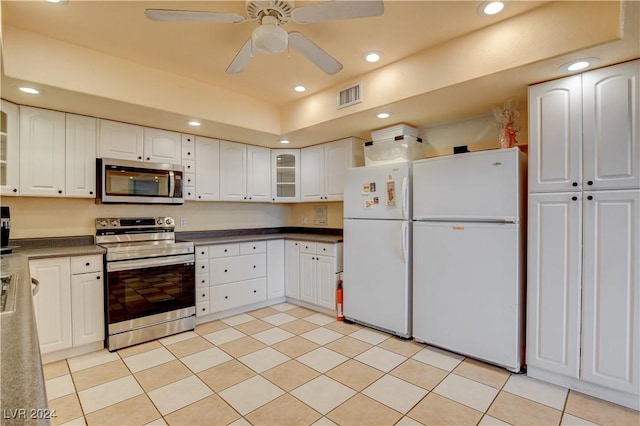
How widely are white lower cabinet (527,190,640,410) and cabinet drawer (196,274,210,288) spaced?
3066 millimetres

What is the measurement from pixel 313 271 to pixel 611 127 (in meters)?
3.00

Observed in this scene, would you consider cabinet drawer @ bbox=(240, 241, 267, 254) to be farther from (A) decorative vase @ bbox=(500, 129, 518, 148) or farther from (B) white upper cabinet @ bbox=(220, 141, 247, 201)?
(A) decorative vase @ bbox=(500, 129, 518, 148)

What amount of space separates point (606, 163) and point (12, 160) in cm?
453

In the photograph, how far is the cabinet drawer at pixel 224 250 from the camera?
365cm

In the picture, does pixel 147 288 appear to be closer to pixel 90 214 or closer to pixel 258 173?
pixel 90 214

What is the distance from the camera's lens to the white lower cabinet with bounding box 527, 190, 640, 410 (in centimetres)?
205

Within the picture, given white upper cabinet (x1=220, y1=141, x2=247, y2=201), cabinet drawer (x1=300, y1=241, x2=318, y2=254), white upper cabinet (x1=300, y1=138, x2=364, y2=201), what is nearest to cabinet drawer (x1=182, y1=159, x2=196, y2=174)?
white upper cabinet (x1=220, y1=141, x2=247, y2=201)

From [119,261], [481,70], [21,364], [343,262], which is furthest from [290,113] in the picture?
[21,364]

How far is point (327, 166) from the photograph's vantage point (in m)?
4.17

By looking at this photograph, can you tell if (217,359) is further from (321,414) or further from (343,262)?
(343,262)

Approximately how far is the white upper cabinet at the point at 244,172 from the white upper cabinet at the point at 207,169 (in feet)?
0.21

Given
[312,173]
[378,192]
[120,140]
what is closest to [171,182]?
[120,140]

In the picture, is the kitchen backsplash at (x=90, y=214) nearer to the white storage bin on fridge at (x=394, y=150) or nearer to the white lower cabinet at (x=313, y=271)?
the white lower cabinet at (x=313, y=271)

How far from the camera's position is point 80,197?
10.2 ft
